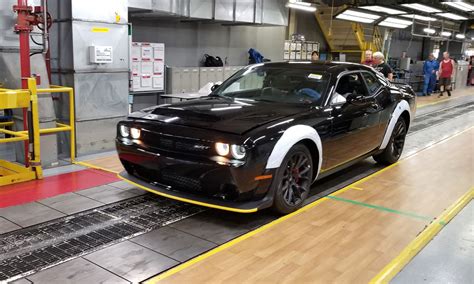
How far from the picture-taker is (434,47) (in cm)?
2734

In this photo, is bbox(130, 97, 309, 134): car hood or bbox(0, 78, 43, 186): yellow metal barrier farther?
bbox(0, 78, 43, 186): yellow metal barrier

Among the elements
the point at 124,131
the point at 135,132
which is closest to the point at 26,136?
the point at 124,131

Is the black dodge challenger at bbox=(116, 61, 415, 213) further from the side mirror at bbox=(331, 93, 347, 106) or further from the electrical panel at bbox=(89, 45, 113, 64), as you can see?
the electrical panel at bbox=(89, 45, 113, 64)

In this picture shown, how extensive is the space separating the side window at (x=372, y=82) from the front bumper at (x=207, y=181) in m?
2.54

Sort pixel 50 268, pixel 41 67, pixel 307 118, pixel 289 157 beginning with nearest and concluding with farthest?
pixel 50 268, pixel 289 157, pixel 307 118, pixel 41 67

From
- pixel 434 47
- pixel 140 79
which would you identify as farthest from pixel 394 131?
pixel 434 47

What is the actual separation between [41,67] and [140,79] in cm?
372

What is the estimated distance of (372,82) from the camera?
5.80m

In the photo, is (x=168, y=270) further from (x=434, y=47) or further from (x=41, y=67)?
(x=434, y=47)

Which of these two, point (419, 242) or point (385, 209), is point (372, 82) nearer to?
point (385, 209)

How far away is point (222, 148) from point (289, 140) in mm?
678

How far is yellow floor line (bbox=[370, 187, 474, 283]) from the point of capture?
3.13m

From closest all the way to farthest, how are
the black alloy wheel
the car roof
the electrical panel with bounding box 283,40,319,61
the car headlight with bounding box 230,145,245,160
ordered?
1. the car headlight with bounding box 230,145,245,160
2. the car roof
3. the black alloy wheel
4. the electrical panel with bounding box 283,40,319,61

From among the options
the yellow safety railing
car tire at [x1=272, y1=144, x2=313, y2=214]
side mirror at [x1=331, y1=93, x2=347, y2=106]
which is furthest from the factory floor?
side mirror at [x1=331, y1=93, x2=347, y2=106]
